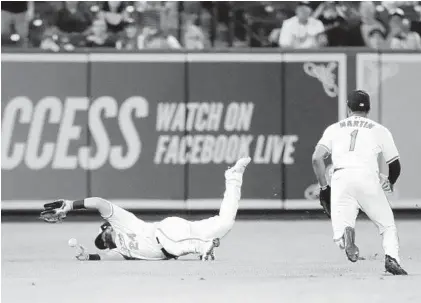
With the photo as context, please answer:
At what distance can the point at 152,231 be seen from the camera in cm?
1218

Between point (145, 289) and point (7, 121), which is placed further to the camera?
point (7, 121)

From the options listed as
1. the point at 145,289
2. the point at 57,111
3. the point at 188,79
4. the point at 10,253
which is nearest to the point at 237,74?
the point at 188,79

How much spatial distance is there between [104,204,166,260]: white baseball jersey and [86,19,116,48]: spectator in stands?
652 cm

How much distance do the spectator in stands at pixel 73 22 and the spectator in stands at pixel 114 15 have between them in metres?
0.26

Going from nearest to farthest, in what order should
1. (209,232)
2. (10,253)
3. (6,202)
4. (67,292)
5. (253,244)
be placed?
(67,292) → (209,232) → (10,253) → (253,244) → (6,202)

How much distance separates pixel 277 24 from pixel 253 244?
520cm

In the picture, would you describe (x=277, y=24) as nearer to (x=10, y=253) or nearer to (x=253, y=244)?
(x=253, y=244)

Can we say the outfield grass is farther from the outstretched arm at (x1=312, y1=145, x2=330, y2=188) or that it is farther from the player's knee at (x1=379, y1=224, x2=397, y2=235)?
the outstretched arm at (x1=312, y1=145, x2=330, y2=188)

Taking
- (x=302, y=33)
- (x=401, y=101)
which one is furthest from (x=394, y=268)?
(x=302, y=33)

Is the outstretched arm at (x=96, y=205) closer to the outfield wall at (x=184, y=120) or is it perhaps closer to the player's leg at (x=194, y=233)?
the player's leg at (x=194, y=233)

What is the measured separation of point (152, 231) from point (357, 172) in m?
2.27

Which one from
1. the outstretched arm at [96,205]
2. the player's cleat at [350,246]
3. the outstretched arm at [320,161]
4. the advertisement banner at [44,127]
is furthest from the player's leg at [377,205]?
the advertisement banner at [44,127]

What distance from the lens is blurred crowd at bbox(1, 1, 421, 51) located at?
18.4 metres

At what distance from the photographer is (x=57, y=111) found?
18.0 m
